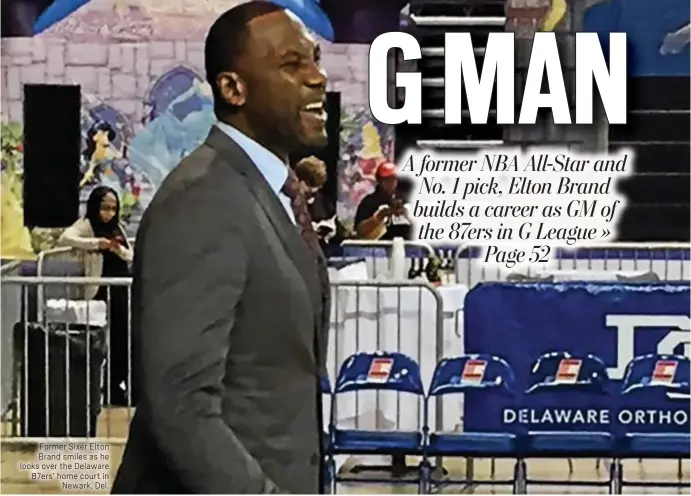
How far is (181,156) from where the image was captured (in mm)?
2809

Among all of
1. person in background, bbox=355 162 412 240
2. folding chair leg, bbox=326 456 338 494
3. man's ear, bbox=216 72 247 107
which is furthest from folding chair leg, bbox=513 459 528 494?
man's ear, bbox=216 72 247 107

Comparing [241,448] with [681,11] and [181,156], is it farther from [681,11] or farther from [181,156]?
[681,11]

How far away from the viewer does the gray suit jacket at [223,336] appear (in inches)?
104

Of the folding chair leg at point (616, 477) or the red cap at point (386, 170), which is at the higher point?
the red cap at point (386, 170)

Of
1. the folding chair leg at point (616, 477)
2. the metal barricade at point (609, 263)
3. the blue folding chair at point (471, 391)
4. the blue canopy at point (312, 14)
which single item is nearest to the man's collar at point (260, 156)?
the blue canopy at point (312, 14)

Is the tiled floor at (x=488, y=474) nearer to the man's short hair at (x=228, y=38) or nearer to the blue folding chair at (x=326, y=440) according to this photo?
the blue folding chair at (x=326, y=440)

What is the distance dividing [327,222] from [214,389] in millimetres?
432

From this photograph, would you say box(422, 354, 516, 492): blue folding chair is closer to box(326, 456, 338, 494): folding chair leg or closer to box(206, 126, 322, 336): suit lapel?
box(326, 456, 338, 494): folding chair leg

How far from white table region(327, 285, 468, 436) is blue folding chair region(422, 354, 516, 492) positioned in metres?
0.02

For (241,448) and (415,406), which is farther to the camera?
(415,406)

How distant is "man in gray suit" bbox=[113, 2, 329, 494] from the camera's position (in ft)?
8.66

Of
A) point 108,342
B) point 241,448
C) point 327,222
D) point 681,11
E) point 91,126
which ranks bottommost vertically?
point 241,448

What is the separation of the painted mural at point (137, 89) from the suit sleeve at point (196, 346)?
175 mm

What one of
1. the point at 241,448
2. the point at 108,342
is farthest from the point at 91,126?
the point at 241,448
